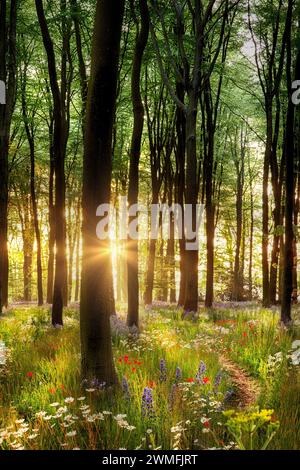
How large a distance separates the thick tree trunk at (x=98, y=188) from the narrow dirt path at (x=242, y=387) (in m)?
1.63

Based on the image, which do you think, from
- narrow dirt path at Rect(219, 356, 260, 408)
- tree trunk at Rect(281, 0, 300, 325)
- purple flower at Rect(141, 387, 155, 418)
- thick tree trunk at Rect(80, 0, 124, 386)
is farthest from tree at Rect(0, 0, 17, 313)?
purple flower at Rect(141, 387, 155, 418)

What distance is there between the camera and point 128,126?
19.9 metres

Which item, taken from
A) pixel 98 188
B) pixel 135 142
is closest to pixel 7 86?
pixel 135 142

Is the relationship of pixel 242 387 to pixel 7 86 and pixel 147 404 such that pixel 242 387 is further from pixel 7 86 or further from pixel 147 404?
pixel 7 86

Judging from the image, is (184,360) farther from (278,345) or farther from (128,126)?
(128,126)

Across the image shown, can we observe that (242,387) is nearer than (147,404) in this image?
No

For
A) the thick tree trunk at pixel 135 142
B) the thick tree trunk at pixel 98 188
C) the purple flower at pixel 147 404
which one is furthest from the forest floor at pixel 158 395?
the thick tree trunk at pixel 135 142

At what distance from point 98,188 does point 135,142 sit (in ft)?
16.3

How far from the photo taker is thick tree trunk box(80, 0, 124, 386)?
17.2 feet

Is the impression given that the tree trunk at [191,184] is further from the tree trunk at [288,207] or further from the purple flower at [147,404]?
the purple flower at [147,404]

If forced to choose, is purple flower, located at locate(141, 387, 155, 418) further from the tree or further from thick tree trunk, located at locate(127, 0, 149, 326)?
the tree

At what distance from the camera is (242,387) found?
20.1 feet
